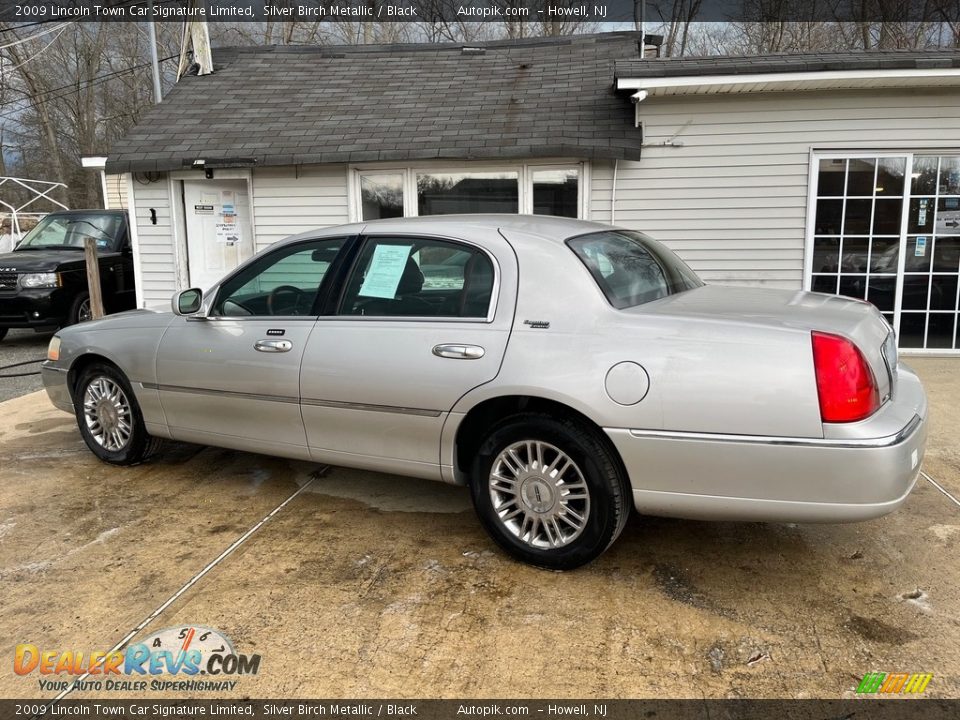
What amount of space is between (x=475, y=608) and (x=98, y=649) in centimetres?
148

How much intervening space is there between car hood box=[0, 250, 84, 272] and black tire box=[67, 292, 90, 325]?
441mm

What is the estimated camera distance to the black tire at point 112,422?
4777 mm

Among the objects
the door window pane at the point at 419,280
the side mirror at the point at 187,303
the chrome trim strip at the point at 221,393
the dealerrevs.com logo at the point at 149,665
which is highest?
the door window pane at the point at 419,280

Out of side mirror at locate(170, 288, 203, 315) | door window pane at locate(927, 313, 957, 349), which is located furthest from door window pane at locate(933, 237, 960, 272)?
side mirror at locate(170, 288, 203, 315)

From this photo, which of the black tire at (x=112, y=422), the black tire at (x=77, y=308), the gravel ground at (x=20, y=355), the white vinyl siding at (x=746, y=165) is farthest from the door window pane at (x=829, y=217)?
the black tire at (x=77, y=308)

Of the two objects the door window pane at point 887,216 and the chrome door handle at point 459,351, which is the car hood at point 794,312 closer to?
the chrome door handle at point 459,351

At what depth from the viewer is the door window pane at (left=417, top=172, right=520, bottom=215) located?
348 inches

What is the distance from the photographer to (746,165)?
823cm

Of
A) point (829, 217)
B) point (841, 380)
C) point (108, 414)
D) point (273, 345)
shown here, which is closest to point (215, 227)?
point (108, 414)

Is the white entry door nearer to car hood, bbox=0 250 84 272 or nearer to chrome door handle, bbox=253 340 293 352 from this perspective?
car hood, bbox=0 250 84 272

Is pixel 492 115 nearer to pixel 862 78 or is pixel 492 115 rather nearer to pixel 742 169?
pixel 742 169

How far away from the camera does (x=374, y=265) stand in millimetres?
3922

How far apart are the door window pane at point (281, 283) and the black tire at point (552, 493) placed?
136 cm

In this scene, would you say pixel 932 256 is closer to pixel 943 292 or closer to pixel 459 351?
pixel 943 292
